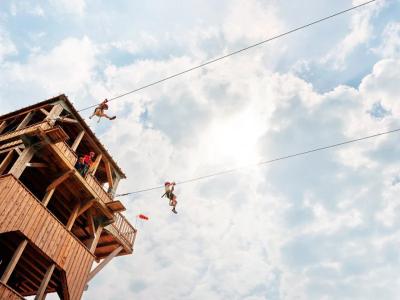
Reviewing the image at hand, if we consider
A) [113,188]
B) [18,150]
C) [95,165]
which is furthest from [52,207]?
[18,150]

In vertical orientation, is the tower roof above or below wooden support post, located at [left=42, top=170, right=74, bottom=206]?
above

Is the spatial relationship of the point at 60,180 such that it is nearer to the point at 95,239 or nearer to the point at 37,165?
the point at 37,165

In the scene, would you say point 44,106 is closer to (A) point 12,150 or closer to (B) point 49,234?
(A) point 12,150

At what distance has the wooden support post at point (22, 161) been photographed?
1296 centimetres

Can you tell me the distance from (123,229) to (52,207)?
166 inches

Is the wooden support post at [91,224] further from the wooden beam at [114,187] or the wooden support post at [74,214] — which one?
the wooden beam at [114,187]

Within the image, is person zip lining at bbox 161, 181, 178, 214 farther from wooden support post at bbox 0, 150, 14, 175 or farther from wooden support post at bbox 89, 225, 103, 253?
wooden support post at bbox 0, 150, 14, 175

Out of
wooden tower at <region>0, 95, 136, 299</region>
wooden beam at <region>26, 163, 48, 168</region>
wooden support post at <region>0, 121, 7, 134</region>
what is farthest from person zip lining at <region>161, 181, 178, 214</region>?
wooden support post at <region>0, 121, 7, 134</region>

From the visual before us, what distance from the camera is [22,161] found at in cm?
1345

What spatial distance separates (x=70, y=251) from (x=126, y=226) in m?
4.88

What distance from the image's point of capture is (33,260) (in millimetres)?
14703

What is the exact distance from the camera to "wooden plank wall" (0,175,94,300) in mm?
11945

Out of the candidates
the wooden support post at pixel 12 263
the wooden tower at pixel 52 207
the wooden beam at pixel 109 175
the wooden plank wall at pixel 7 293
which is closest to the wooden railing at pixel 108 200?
the wooden tower at pixel 52 207

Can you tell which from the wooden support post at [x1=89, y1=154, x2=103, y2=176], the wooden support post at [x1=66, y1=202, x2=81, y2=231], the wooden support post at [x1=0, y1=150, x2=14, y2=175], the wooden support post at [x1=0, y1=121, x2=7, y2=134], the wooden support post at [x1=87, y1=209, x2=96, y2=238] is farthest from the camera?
the wooden support post at [x1=0, y1=121, x2=7, y2=134]
